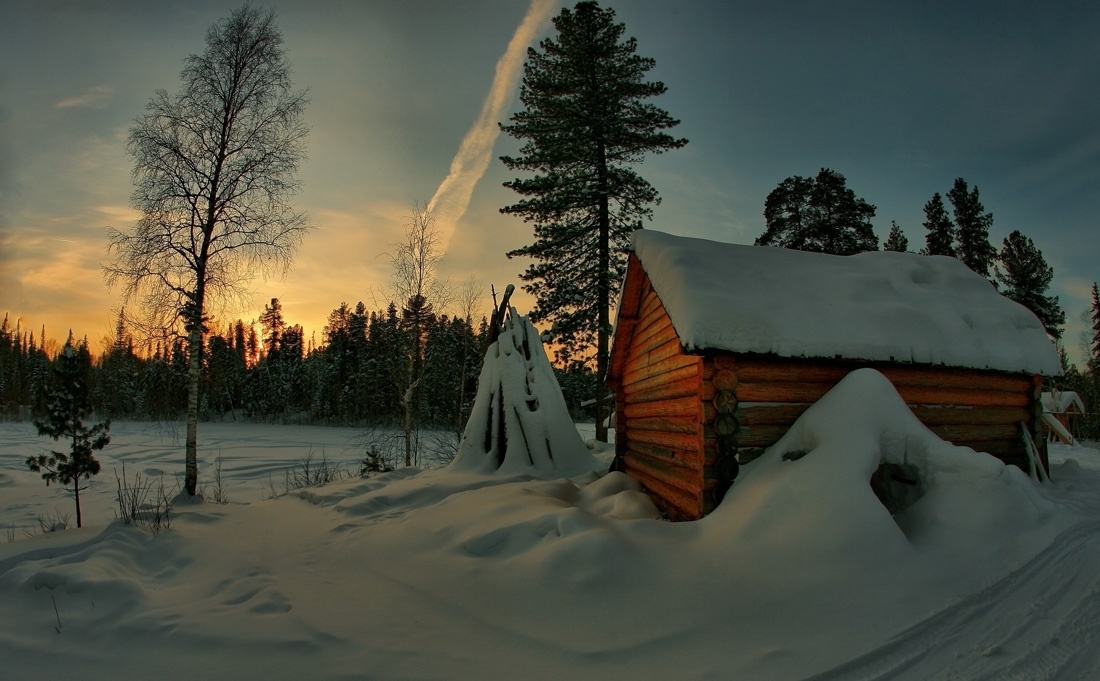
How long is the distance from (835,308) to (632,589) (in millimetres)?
5012

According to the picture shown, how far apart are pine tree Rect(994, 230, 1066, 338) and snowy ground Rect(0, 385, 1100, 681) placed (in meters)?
30.0

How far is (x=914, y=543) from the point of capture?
5.04 m

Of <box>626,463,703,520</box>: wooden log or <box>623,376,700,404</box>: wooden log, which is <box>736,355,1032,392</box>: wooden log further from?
<box>626,463,703,520</box>: wooden log

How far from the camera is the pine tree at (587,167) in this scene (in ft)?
58.2

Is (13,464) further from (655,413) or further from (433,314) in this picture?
(655,413)

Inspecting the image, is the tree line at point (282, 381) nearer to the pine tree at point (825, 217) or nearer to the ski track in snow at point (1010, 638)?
the pine tree at point (825, 217)

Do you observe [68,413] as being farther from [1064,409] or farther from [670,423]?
[1064,409]

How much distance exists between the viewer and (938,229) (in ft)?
95.7


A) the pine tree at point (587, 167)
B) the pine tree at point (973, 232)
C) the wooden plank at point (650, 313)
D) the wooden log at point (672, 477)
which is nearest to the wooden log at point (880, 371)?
the wooden log at point (672, 477)

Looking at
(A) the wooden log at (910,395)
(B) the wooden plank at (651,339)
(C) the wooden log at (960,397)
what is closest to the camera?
(A) the wooden log at (910,395)

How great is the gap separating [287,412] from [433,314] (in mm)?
37135

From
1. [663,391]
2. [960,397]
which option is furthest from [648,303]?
[960,397]

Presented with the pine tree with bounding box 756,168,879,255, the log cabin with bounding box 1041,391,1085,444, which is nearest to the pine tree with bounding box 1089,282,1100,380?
the log cabin with bounding box 1041,391,1085,444

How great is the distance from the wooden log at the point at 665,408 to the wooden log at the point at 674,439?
0.29 m
